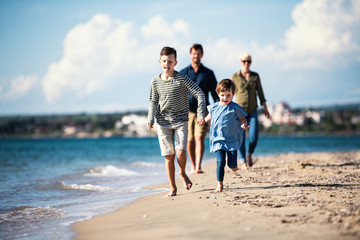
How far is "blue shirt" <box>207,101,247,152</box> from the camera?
5500 mm

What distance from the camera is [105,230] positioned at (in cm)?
407

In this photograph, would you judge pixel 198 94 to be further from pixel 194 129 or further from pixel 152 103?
pixel 194 129

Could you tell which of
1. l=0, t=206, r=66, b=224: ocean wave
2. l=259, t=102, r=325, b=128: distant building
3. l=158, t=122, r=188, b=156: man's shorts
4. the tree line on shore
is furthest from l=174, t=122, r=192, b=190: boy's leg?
l=259, t=102, r=325, b=128: distant building

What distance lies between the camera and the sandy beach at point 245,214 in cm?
339

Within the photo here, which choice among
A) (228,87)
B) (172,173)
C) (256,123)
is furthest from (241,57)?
(172,173)

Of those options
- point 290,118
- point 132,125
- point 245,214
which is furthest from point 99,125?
point 245,214

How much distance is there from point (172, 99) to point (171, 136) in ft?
1.79

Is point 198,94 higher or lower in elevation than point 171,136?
higher

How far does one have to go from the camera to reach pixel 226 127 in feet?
18.1

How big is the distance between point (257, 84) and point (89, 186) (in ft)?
13.2

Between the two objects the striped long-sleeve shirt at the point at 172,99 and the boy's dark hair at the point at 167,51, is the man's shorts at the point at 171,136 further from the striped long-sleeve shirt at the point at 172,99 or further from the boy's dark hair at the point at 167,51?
the boy's dark hair at the point at 167,51

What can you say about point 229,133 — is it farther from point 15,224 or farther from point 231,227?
point 15,224

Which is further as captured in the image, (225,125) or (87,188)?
(87,188)

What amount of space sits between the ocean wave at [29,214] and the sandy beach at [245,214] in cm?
79
